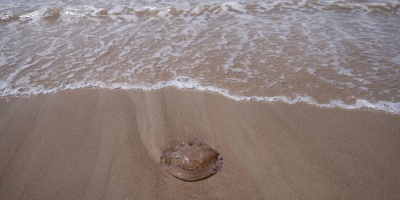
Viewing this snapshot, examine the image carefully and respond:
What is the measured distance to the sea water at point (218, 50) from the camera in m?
3.33

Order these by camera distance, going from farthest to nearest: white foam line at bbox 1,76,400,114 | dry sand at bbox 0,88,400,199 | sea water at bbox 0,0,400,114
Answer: sea water at bbox 0,0,400,114 → white foam line at bbox 1,76,400,114 → dry sand at bbox 0,88,400,199

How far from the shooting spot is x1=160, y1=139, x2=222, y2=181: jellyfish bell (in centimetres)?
217

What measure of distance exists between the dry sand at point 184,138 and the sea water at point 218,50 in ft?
0.90

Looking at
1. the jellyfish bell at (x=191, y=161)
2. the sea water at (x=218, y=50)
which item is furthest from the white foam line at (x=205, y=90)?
the jellyfish bell at (x=191, y=161)

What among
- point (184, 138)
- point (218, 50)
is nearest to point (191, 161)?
point (184, 138)

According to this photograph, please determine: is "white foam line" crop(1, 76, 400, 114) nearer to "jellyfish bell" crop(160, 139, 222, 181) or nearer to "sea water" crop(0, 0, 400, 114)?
"sea water" crop(0, 0, 400, 114)

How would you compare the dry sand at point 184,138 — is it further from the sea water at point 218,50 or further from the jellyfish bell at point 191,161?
the sea water at point 218,50

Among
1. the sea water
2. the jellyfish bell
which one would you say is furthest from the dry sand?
the sea water

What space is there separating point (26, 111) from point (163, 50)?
213 centimetres

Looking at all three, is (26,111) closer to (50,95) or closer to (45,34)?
(50,95)

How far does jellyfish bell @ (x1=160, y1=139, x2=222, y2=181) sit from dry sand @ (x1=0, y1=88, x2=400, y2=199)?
7 cm

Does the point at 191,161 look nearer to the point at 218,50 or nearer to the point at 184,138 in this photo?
the point at 184,138

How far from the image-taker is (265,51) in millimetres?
4203

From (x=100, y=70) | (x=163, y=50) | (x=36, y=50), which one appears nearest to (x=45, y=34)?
(x=36, y=50)
